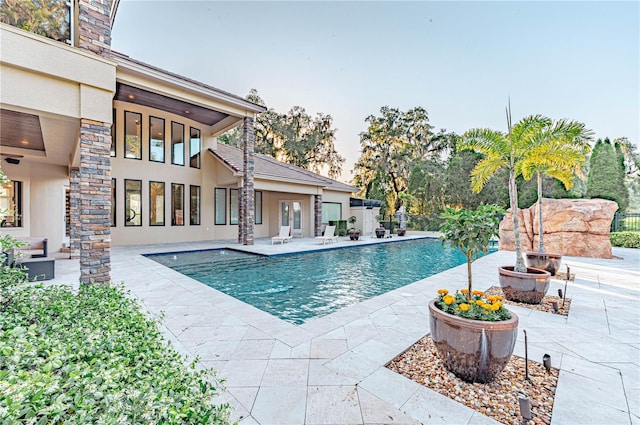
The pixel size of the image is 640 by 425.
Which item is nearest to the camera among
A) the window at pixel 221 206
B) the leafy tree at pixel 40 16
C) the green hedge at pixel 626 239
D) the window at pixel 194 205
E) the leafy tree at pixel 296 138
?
the leafy tree at pixel 40 16

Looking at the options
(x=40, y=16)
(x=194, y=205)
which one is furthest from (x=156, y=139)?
(x=40, y=16)

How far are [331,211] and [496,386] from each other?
1619 cm

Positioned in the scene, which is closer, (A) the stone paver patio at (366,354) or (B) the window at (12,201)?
(A) the stone paver patio at (366,354)

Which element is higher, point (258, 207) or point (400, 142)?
point (400, 142)

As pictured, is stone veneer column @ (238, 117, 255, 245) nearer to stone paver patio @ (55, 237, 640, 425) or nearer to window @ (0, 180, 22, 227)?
stone paver patio @ (55, 237, 640, 425)

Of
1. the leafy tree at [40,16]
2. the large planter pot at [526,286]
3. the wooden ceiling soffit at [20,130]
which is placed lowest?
the large planter pot at [526,286]

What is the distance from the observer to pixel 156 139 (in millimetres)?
13078

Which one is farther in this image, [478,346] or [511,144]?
[511,144]

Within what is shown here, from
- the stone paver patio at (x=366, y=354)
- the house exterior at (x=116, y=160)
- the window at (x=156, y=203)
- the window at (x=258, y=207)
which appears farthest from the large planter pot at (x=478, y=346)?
the window at (x=258, y=207)

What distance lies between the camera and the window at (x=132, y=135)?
12.2m

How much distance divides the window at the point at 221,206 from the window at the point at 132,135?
3.99 metres

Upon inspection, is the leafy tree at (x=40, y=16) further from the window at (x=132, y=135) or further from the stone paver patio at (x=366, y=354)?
the window at (x=132, y=135)

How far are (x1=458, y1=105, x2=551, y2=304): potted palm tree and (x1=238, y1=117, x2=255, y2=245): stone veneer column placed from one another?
8451 millimetres

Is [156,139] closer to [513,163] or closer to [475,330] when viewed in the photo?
[513,163]
